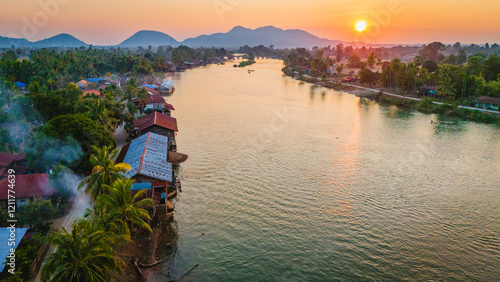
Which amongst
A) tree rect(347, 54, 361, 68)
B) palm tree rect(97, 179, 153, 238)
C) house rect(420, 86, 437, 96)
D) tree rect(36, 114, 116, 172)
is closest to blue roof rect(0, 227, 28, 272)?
palm tree rect(97, 179, 153, 238)

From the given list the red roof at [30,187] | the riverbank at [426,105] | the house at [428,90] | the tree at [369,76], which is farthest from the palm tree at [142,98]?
the tree at [369,76]

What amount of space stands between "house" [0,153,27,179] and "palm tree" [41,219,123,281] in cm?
1695

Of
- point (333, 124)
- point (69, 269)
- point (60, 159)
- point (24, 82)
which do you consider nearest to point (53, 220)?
point (60, 159)

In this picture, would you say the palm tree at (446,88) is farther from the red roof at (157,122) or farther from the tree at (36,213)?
the tree at (36,213)

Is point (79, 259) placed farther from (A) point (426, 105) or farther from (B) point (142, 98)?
(A) point (426, 105)

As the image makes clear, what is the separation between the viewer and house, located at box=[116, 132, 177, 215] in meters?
25.1

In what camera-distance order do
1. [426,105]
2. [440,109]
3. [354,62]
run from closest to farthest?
1. [440,109]
2. [426,105]
3. [354,62]

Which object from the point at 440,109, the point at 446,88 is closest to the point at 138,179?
the point at 440,109

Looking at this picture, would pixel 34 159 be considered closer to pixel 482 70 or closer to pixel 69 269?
pixel 69 269

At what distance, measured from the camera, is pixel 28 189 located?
2341 centimetres

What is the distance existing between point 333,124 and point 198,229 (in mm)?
36822

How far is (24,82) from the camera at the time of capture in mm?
71688

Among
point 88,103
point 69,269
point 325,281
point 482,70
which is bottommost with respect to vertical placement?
point 325,281

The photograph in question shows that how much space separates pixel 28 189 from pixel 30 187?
0.19 metres
